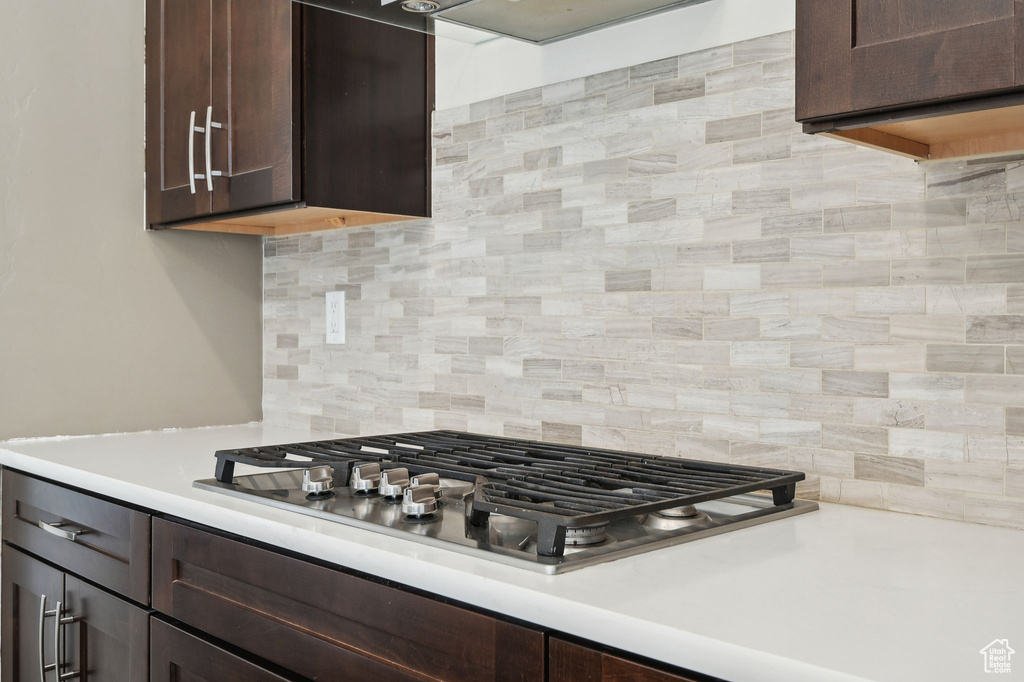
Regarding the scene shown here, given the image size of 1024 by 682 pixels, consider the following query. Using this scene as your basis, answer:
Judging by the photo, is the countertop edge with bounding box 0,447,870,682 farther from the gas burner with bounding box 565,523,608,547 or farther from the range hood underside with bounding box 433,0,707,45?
the range hood underside with bounding box 433,0,707,45

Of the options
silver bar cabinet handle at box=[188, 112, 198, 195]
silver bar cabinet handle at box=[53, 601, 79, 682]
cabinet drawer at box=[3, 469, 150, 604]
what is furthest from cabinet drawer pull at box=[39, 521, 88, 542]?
silver bar cabinet handle at box=[188, 112, 198, 195]

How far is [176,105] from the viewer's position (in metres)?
→ 2.26

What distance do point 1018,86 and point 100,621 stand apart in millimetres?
1743

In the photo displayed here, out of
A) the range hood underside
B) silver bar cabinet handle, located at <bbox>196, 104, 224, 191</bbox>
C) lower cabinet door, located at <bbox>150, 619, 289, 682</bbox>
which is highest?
the range hood underside

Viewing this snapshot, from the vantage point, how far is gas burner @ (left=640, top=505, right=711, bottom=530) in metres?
1.19

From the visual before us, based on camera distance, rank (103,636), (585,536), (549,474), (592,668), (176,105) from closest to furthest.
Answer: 1. (592,668)
2. (585,536)
3. (549,474)
4. (103,636)
5. (176,105)

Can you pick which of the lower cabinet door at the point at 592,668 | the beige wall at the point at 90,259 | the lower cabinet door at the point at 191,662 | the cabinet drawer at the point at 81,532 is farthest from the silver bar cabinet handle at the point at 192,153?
the lower cabinet door at the point at 592,668

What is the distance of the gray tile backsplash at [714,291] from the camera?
1.28 meters

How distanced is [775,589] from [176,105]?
198 centimetres

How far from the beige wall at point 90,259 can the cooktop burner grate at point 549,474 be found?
0.90 meters

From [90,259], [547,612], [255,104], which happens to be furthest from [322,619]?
[90,259]

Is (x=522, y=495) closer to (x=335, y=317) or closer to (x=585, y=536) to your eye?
(x=585, y=536)

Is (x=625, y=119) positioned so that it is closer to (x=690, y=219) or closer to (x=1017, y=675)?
(x=690, y=219)

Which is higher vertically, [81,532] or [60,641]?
[81,532]
